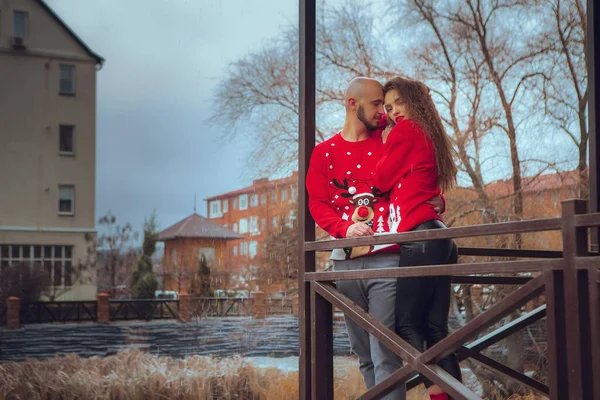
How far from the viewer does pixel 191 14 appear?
35.4 feet

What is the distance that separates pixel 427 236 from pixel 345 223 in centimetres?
37

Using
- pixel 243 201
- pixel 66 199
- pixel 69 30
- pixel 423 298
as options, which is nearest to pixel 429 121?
pixel 423 298

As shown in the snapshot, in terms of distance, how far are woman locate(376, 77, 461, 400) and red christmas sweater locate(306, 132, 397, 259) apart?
0.07 metres

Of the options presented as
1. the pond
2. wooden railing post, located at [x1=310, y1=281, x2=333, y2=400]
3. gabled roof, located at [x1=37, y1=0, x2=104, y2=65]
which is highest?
gabled roof, located at [x1=37, y1=0, x2=104, y2=65]

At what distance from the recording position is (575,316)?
186cm

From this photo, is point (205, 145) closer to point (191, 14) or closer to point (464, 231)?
point (191, 14)

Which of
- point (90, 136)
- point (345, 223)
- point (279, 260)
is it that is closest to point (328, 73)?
point (279, 260)

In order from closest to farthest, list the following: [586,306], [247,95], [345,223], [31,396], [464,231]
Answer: [586,306]
[464,231]
[345,223]
[31,396]
[247,95]

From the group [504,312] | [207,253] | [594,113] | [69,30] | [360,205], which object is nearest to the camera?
[504,312]

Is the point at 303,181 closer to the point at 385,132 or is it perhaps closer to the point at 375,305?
the point at 385,132

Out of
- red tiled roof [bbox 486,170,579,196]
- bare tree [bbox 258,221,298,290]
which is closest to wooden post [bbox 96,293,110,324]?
bare tree [bbox 258,221,298,290]

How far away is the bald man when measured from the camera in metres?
2.42

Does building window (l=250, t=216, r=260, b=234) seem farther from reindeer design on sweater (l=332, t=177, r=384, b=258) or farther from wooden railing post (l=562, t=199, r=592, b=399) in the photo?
wooden railing post (l=562, t=199, r=592, b=399)

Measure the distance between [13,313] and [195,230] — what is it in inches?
95.9
